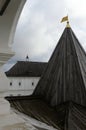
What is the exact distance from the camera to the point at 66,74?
8562 mm

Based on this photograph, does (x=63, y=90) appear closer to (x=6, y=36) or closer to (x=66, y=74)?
(x=66, y=74)

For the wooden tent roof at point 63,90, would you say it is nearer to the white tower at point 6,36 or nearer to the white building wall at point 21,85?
the white tower at point 6,36

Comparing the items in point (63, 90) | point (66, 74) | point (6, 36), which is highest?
point (66, 74)

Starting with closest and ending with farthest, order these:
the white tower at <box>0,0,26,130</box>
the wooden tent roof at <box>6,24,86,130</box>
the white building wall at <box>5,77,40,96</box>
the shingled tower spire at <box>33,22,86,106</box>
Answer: the white tower at <box>0,0,26,130</box>
the wooden tent roof at <box>6,24,86,130</box>
the shingled tower spire at <box>33,22,86,106</box>
the white building wall at <box>5,77,40,96</box>

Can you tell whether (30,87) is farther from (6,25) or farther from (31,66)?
(6,25)

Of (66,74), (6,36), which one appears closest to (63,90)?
(66,74)

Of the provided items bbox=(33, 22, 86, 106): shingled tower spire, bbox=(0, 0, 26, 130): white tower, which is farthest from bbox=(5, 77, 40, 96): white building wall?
bbox=(0, 0, 26, 130): white tower

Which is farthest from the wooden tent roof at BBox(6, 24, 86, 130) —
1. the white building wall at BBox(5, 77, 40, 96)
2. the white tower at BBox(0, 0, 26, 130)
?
the white building wall at BBox(5, 77, 40, 96)

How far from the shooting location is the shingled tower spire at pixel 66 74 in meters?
7.89

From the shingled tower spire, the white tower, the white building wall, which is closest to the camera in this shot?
the white tower

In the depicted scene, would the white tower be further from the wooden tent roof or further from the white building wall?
the white building wall

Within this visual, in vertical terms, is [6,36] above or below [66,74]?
below

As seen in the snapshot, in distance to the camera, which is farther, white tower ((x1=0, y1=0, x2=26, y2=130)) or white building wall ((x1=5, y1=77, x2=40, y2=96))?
white building wall ((x1=5, y1=77, x2=40, y2=96))

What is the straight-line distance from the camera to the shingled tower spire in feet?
25.9
